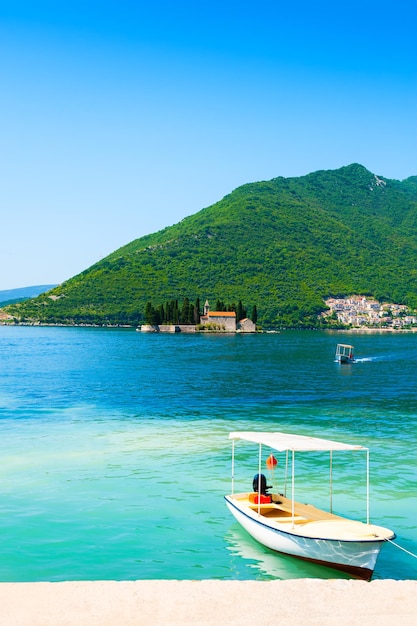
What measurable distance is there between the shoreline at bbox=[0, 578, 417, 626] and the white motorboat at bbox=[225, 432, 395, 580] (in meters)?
2.66

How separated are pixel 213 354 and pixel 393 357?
3328 centimetres

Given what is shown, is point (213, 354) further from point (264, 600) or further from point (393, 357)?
point (264, 600)

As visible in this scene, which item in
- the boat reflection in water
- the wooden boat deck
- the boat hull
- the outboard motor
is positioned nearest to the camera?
the boat hull

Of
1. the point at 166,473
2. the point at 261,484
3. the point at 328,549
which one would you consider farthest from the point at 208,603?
the point at 166,473

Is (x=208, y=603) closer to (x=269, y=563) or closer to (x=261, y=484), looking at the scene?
(x=269, y=563)

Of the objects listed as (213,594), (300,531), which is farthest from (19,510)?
(213,594)

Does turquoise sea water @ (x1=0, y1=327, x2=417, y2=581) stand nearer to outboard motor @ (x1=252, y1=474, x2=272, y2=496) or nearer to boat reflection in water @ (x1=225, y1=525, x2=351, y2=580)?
boat reflection in water @ (x1=225, y1=525, x2=351, y2=580)

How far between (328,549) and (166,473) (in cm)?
1297

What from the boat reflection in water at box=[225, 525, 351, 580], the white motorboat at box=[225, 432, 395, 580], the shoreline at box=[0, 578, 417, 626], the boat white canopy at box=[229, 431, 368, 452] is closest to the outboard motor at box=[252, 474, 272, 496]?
the white motorboat at box=[225, 432, 395, 580]

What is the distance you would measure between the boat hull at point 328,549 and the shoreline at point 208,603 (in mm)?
2540

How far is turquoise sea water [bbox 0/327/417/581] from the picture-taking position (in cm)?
1827

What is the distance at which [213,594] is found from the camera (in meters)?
12.4

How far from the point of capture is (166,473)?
28.2 m

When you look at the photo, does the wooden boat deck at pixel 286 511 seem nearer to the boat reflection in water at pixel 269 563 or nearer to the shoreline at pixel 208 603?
the boat reflection in water at pixel 269 563
